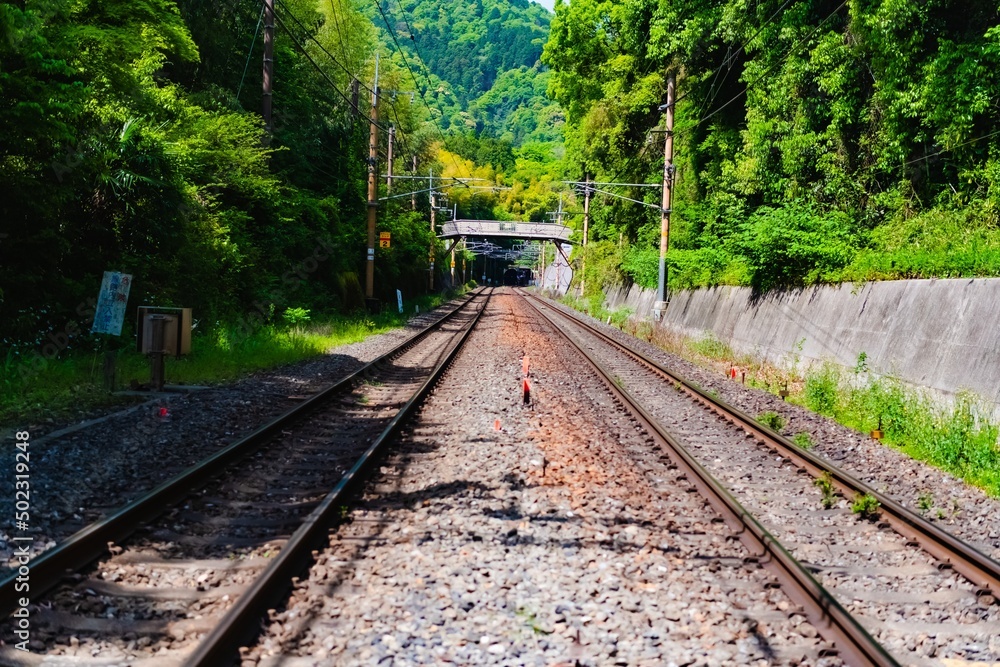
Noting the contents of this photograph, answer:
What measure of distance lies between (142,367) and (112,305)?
65.4 inches

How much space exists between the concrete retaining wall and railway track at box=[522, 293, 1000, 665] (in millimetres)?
3777

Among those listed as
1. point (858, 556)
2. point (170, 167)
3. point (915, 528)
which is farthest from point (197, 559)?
point (170, 167)

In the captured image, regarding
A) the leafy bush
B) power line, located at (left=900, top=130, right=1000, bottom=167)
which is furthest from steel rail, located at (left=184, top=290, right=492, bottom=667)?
power line, located at (left=900, top=130, right=1000, bottom=167)

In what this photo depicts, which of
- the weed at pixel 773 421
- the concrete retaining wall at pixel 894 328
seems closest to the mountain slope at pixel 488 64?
the concrete retaining wall at pixel 894 328

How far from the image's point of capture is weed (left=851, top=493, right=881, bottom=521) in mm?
7188

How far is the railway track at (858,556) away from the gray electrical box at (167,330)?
709 centimetres

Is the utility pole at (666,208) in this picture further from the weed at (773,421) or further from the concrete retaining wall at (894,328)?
the weed at (773,421)

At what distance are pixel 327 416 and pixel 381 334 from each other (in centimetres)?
1603

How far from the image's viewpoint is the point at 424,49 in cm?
17600

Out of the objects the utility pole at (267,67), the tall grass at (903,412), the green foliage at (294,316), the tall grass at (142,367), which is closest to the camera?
the tall grass at (903,412)

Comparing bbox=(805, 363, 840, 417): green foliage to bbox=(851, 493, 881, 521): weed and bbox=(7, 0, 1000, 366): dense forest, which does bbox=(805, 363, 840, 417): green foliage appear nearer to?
bbox=(7, 0, 1000, 366): dense forest

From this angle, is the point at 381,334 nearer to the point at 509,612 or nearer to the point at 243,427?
the point at 243,427

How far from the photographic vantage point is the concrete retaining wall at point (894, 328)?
38.8 feet

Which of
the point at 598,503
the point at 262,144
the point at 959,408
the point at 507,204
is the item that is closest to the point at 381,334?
the point at 262,144
